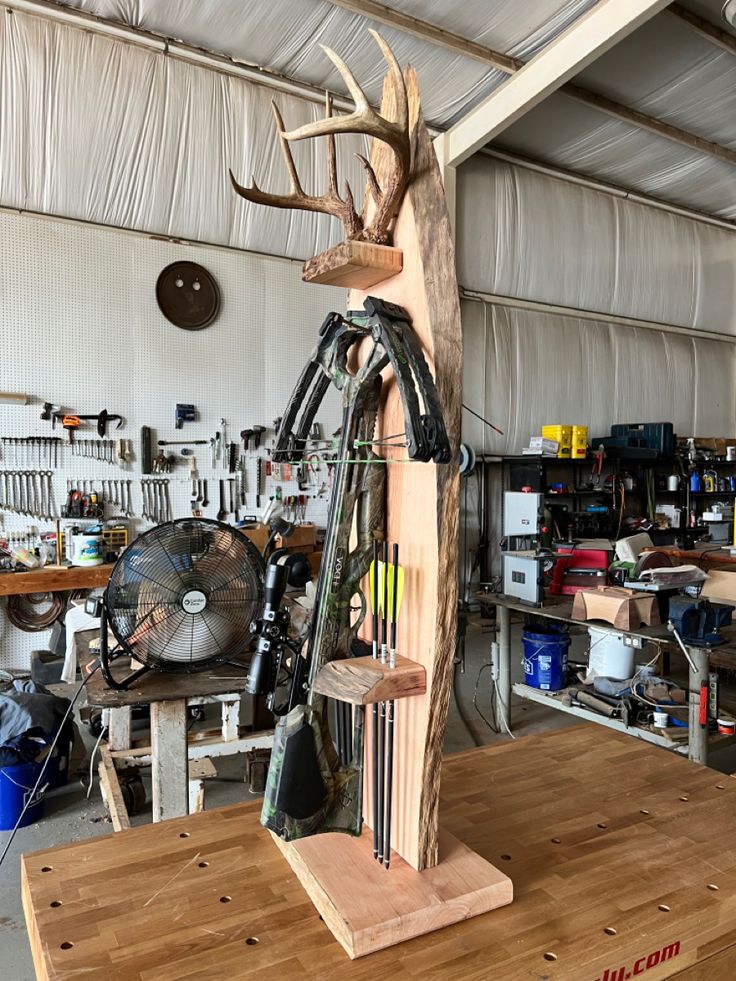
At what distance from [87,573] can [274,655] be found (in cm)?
346

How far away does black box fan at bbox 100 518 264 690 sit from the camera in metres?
2.22

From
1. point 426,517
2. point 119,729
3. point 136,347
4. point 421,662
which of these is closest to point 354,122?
point 426,517

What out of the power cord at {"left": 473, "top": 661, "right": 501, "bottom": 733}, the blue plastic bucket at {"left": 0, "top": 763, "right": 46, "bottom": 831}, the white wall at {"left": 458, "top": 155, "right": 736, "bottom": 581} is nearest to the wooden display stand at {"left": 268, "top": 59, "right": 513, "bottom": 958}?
the blue plastic bucket at {"left": 0, "top": 763, "right": 46, "bottom": 831}

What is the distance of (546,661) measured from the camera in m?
3.54

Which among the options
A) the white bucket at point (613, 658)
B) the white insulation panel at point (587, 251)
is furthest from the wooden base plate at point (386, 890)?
the white insulation panel at point (587, 251)

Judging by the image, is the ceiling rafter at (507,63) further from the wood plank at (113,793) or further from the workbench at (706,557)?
the wood plank at (113,793)

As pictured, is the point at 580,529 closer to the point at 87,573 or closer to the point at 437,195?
the point at 87,573

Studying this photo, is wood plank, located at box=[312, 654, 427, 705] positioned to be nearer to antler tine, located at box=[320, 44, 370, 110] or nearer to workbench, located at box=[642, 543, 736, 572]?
antler tine, located at box=[320, 44, 370, 110]

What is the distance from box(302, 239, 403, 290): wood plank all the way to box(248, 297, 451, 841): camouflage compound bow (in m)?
0.07

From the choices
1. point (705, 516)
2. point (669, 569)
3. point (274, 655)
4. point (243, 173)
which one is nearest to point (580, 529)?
point (705, 516)

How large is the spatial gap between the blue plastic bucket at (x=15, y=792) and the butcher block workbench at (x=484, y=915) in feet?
5.81

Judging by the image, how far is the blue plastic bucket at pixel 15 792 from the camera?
2.73 m

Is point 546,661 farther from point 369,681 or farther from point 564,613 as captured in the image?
point 369,681

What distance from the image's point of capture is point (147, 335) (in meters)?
4.91
